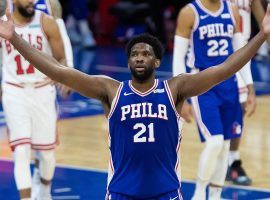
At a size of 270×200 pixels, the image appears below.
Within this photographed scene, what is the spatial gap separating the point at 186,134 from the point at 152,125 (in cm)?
624

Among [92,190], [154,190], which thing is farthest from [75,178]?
[154,190]

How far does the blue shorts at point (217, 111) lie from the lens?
28.6 ft

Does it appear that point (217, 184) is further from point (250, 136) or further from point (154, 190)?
point (250, 136)

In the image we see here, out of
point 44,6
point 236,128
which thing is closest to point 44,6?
point 44,6

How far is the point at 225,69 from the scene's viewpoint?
6.27 m

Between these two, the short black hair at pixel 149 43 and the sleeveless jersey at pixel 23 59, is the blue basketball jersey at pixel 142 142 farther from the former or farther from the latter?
the sleeveless jersey at pixel 23 59

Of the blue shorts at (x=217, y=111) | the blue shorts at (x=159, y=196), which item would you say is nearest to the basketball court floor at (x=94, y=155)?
the blue shorts at (x=217, y=111)

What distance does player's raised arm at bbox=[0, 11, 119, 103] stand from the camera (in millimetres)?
6123

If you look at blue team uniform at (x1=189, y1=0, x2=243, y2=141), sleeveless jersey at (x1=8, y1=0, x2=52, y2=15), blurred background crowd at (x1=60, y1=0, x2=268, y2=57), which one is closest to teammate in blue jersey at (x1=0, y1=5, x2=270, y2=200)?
blue team uniform at (x1=189, y1=0, x2=243, y2=141)

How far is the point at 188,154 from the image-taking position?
11.4 m

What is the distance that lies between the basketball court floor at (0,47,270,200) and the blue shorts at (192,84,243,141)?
915 mm

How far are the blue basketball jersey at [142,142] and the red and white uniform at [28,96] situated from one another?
7.45 ft

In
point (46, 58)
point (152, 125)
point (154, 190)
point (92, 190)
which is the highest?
point (46, 58)

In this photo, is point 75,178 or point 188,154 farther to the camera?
point 188,154
